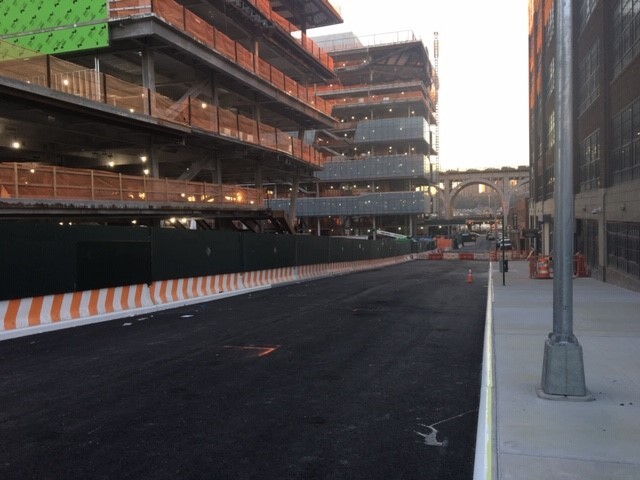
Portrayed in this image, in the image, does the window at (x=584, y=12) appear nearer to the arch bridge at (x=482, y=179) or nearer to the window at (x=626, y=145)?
the window at (x=626, y=145)

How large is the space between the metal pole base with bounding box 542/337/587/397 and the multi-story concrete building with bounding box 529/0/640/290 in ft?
42.0

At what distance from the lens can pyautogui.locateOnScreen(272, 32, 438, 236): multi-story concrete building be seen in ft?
272

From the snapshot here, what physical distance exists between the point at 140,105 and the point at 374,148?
68006mm

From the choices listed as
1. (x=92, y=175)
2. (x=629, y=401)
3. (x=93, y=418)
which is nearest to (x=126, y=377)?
(x=93, y=418)

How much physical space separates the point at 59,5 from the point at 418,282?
2116 cm

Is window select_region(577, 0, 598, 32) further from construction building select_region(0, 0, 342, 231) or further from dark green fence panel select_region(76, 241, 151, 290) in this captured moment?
dark green fence panel select_region(76, 241, 151, 290)

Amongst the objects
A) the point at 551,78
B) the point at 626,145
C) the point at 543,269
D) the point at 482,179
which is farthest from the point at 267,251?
the point at 482,179

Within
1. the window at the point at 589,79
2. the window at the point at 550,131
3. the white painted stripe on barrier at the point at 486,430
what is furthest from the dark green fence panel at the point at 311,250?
the window at the point at 550,131

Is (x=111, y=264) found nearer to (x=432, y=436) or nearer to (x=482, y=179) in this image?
(x=432, y=436)

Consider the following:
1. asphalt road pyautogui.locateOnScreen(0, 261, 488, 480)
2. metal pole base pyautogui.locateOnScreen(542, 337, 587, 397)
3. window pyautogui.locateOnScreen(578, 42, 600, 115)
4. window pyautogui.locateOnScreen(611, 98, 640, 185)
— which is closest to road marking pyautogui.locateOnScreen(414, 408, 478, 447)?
asphalt road pyautogui.locateOnScreen(0, 261, 488, 480)

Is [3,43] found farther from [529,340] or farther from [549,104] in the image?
[549,104]

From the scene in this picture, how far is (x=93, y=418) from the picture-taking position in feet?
19.3

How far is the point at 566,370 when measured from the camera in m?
6.03

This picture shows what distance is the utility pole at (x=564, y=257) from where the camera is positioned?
602cm
